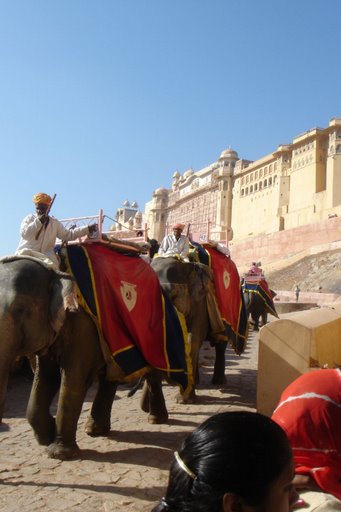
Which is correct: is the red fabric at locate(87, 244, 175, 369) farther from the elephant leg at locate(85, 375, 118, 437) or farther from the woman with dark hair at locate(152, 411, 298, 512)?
the woman with dark hair at locate(152, 411, 298, 512)

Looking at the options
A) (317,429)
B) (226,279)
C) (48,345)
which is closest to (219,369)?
(226,279)

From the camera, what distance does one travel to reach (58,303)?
13.9 ft

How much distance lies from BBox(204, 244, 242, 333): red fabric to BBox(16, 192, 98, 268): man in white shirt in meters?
4.07

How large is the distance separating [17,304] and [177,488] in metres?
2.78

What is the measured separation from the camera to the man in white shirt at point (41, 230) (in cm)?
478

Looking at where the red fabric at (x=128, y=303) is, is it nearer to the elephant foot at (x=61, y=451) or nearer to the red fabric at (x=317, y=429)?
the elephant foot at (x=61, y=451)

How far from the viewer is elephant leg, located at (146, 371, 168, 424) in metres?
5.99

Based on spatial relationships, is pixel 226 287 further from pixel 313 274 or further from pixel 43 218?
pixel 313 274

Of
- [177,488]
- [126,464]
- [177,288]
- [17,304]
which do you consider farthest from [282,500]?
[177,288]

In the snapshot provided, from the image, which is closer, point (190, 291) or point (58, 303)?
point (58, 303)

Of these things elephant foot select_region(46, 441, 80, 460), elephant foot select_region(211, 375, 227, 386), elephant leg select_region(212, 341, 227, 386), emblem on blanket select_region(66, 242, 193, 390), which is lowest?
elephant foot select_region(46, 441, 80, 460)

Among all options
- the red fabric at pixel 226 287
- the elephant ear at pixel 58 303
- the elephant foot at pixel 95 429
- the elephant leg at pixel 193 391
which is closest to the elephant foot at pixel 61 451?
the elephant foot at pixel 95 429

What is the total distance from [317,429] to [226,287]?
608 centimetres

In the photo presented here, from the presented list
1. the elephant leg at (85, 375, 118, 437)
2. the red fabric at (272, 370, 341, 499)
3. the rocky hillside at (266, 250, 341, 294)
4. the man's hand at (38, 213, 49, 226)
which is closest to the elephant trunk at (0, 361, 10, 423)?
the man's hand at (38, 213, 49, 226)
